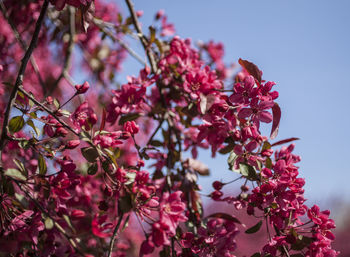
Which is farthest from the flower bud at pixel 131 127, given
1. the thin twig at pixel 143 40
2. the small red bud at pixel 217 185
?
the thin twig at pixel 143 40

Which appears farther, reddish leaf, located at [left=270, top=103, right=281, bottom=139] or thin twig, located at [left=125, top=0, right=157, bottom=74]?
thin twig, located at [left=125, top=0, right=157, bottom=74]

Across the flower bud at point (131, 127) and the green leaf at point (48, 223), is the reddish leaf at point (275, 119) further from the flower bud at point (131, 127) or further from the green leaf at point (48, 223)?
the green leaf at point (48, 223)

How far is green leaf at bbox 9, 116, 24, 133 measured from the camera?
1025mm

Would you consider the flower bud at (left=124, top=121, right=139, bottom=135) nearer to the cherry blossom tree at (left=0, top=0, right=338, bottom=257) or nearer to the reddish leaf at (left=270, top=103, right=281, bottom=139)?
the cherry blossom tree at (left=0, top=0, right=338, bottom=257)

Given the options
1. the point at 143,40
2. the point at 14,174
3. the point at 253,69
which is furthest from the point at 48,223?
the point at 143,40

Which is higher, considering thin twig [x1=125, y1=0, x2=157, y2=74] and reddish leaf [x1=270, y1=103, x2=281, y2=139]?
thin twig [x1=125, y1=0, x2=157, y2=74]

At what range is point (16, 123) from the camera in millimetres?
1031

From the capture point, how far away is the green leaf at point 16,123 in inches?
40.4

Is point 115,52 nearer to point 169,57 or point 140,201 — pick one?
point 169,57

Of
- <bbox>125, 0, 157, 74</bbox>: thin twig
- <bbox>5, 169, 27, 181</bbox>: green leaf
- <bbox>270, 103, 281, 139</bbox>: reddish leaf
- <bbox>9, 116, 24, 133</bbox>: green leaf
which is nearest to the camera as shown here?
<bbox>5, 169, 27, 181</bbox>: green leaf

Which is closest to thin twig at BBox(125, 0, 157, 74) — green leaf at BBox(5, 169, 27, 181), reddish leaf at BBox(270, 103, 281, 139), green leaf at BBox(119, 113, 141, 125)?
green leaf at BBox(119, 113, 141, 125)

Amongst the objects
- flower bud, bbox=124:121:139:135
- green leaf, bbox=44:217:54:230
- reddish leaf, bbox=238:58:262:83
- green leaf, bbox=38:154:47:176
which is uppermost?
reddish leaf, bbox=238:58:262:83

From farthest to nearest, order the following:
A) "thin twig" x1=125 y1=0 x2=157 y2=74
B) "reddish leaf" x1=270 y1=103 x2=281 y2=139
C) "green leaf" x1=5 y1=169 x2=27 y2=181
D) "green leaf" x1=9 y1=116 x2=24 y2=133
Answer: "thin twig" x1=125 y1=0 x2=157 y2=74 → "reddish leaf" x1=270 y1=103 x2=281 y2=139 → "green leaf" x1=9 y1=116 x2=24 y2=133 → "green leaf" x1=5 y1=169 x2=27 y2=181

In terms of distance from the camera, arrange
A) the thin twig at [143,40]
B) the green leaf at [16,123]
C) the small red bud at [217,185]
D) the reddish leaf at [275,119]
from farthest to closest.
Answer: the thin twig at [143,40], the small red bud at [217,185], the reddish leaf at [275,119], the green leaf at [16,123]
